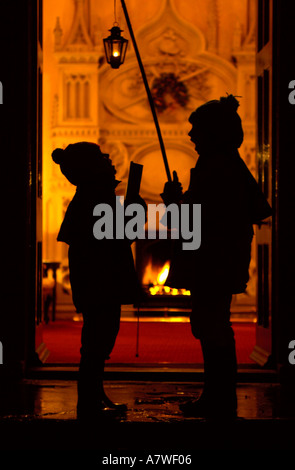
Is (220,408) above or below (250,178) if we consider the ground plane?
below

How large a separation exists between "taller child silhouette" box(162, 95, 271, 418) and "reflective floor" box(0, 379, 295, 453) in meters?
0.15

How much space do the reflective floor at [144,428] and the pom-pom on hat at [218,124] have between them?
1.41m

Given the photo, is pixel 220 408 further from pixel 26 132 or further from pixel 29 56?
pixel 29 56

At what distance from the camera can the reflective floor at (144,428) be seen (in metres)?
3.72

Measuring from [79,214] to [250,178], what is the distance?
2.91 ft

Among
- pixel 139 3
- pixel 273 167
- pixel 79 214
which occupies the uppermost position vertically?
pixel 139 3

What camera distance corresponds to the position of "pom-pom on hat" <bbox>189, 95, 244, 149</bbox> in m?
3.77

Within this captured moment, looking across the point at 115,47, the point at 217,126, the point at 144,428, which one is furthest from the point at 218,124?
the point at 115,47

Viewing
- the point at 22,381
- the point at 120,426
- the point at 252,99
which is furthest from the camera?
the point at 252,99

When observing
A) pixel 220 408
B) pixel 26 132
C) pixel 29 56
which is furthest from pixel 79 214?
pixel 29 56

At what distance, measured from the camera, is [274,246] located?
17.8ft

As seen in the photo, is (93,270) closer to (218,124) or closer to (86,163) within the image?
(86,163)

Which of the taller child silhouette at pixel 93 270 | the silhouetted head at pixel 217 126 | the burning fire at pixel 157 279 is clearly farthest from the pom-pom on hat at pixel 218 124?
the burning fire at pixel 157 279

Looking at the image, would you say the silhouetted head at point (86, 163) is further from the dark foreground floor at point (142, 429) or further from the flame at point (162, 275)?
the flame at point (162, 275)
